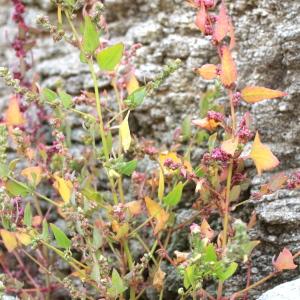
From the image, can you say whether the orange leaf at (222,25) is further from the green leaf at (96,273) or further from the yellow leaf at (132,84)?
the green leaf at (96,273)

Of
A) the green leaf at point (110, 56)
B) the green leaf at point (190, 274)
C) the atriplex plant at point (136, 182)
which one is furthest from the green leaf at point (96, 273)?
the green leaf at point (110, 56)

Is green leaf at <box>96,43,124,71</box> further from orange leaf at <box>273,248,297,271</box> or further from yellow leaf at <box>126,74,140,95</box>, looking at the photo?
orange leaf at <box>273,248,297,271</box>

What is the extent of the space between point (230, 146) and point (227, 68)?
14cm

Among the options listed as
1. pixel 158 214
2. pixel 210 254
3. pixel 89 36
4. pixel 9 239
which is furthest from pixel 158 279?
pixel 89 36

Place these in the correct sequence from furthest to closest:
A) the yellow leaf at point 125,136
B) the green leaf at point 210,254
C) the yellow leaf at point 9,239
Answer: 1. the yellow leaf at point 9,239
2. the yellow leaf at point 125,136
3. the green leaf at point 210,254

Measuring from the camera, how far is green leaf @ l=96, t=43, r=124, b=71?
1.19 meters

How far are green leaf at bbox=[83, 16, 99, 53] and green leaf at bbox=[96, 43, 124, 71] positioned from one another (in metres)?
0.02

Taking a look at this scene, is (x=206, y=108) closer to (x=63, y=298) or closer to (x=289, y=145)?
(x=289, y=145)

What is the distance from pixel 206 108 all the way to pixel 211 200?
212 millimetres

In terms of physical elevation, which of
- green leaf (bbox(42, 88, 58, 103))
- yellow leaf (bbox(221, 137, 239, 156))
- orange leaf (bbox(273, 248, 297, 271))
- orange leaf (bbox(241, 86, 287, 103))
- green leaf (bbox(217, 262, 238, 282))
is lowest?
orange leaf (bbox(273, 248, 297, 271))

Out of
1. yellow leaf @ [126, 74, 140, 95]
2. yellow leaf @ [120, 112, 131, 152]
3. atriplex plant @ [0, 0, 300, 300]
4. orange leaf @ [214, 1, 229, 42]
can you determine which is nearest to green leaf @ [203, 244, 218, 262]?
atriplex plant @ [0, 0, 300, 300]

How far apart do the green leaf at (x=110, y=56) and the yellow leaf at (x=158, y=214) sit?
0.86 ft

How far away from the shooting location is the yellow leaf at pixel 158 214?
1.26 m

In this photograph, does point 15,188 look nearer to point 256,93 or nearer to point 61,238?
point 61,238
